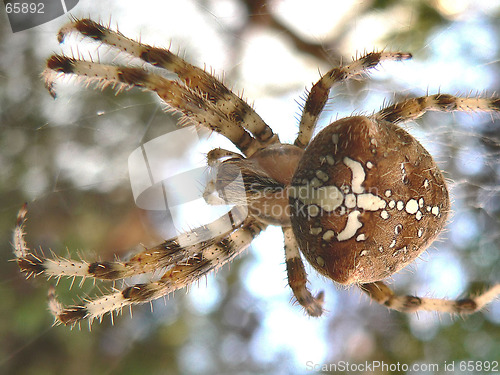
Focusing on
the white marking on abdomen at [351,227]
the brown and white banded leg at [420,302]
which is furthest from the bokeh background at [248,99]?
the white marking on abdomen at [351,227]

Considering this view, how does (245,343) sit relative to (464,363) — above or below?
above

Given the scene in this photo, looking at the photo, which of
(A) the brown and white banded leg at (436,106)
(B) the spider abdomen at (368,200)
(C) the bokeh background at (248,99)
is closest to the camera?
(B) the spider abdomen at (368,200)

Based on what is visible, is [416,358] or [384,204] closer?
[384,204]

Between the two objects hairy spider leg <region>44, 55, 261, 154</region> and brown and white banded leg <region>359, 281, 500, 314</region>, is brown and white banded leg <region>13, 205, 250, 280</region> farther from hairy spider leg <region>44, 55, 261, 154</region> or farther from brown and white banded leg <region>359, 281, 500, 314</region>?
brown and white banded leg <region>359, 281, 500, 314</region>

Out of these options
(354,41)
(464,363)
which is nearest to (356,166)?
(354,41)

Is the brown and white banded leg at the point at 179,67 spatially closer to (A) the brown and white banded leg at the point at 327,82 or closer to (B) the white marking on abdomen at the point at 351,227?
(A) the brown and white banded leg at the point at 327,82

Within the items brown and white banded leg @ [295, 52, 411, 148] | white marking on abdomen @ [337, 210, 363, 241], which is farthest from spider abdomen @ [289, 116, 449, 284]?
brown and white banded leg @ [295, 52, 411, 148]

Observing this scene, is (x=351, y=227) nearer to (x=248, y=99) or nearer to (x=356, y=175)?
(x=356, y=175)

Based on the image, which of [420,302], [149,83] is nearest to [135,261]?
[149,83]

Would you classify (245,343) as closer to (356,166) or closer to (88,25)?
(356,166)
